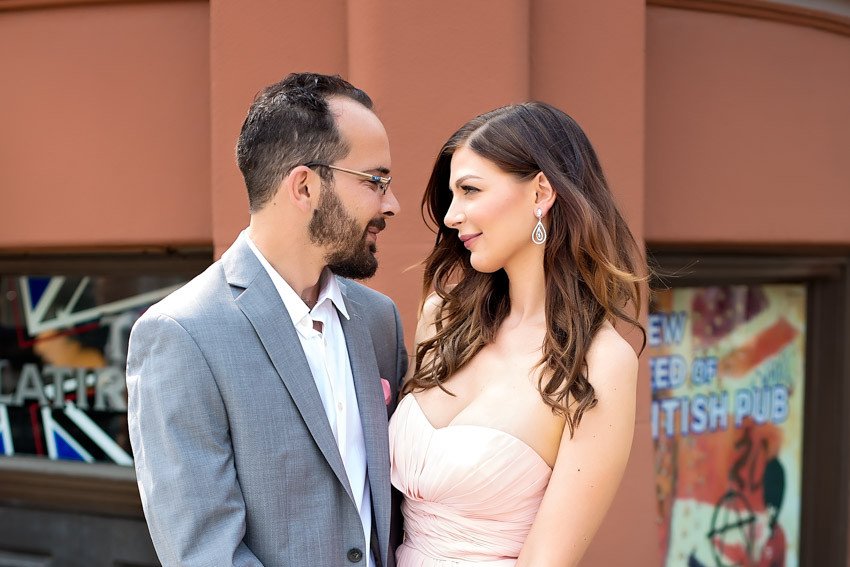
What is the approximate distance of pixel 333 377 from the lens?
95.6 inches

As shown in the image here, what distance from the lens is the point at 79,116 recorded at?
13.5 ft

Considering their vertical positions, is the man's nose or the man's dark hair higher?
the man's dark hair

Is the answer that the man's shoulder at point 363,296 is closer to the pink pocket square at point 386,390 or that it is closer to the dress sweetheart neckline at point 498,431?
the pink pocket square at point 386,390

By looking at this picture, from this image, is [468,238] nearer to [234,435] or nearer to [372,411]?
[372,411]

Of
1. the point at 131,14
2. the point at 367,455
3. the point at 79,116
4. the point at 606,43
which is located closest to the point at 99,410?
the point at 79,116

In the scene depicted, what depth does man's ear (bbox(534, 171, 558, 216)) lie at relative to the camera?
8.30 feet

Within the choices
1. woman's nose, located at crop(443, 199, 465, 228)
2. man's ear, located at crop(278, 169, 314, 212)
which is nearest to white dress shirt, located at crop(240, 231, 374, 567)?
man's ear, located at crop(278, 169, 314, 212)

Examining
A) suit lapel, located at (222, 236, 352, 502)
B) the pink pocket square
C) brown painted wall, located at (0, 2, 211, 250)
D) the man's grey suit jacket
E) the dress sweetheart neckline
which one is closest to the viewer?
the man's grey suit jacket

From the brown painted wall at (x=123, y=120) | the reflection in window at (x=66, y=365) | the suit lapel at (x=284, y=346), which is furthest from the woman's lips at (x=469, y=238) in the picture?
the reflection in window at (x=66, y=365)

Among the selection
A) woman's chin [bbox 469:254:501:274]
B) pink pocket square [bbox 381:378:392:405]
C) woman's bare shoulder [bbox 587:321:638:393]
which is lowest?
pink pocket square [bbox 381:378:392:405]

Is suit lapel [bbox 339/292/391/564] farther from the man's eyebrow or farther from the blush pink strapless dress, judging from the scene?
the man's eyebrow

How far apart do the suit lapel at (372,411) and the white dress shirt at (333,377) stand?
0.03 metres

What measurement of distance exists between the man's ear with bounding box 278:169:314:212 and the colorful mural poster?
8.63 feet

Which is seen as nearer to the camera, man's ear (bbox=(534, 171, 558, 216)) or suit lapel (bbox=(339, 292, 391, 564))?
suit lapel (bbox=(339, 292, 391, 564))
